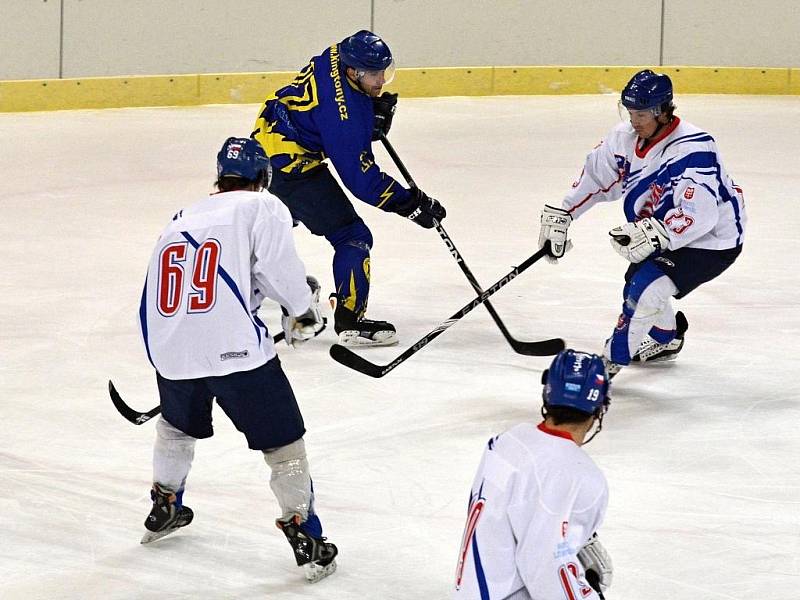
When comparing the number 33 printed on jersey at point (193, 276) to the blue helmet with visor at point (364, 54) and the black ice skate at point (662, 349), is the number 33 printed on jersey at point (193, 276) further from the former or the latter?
the black ice skate at point (662, 349)

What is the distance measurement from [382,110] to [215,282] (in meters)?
2.21

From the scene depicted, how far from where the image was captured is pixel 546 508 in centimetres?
218

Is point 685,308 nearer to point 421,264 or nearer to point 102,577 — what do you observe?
point 421,264

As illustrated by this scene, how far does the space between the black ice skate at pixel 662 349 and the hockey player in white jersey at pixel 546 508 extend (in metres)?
2.52

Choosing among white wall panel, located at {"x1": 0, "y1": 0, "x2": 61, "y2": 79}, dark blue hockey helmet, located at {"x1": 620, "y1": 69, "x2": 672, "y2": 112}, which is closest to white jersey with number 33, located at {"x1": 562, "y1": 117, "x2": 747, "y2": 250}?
dark blue hockey helmet, located at {"x1": 620, "y1": 69, "x2": 672, "y2": 112}

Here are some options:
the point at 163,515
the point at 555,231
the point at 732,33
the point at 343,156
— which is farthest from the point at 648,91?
the point at 732,33

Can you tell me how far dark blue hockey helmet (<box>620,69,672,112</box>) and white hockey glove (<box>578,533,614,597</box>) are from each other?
7.59ft

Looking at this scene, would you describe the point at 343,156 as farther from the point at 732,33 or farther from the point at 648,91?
the point at 732,33

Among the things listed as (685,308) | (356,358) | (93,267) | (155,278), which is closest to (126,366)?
(356,358)

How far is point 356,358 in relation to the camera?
4.52 metres

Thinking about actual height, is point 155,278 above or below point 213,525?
above

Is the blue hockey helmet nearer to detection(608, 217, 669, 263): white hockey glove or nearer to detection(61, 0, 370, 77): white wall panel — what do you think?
detection(608, 217, 669, 263): white hockey glove

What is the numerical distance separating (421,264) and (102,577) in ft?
10.4

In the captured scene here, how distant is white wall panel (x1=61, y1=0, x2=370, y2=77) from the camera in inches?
356
